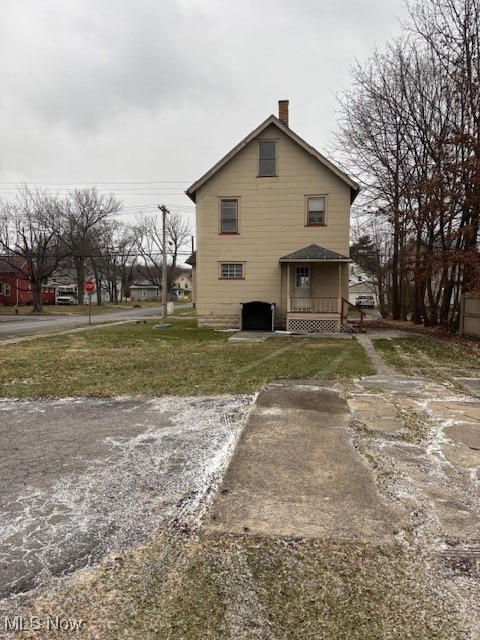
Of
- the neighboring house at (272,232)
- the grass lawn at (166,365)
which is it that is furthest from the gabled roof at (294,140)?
the grass lawn at (166,365)

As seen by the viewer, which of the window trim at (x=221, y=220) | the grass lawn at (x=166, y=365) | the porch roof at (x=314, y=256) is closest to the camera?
the grass lawn at (x=166, y=365)

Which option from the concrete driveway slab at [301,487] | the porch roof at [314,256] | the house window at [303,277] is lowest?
the concrete driveway slab at [301,487]

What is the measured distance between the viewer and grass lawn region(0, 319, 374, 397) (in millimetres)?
7363

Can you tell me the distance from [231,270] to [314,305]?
409cm

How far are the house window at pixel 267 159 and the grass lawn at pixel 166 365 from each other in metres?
7.90

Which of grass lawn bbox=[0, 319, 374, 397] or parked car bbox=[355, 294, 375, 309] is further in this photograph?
parked car bbox=[355, 294, 375, 309]

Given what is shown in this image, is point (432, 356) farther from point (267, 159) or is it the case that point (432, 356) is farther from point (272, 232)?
point (267, 159)

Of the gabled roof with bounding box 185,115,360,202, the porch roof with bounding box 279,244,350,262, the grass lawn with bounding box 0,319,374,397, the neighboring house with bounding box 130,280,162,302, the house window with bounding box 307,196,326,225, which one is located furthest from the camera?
the neighboring house with bounding box 130,280,162,302

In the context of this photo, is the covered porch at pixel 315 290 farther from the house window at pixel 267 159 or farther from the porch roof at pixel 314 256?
the house window at pixel 267 159

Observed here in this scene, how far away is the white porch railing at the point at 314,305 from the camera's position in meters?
17.4

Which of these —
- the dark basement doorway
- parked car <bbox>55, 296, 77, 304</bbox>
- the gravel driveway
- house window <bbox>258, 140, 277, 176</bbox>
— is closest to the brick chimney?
house window <bbox>258, 140, 277, 176</bbox>

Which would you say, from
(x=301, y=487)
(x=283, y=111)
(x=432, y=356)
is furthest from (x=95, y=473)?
(x=283, y=111)

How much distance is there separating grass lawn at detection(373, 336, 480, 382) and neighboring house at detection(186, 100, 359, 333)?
3.72 metres

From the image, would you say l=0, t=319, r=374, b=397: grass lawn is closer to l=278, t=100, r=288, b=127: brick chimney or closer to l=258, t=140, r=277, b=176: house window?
l=258, t=140, r=277, b=176: house window
